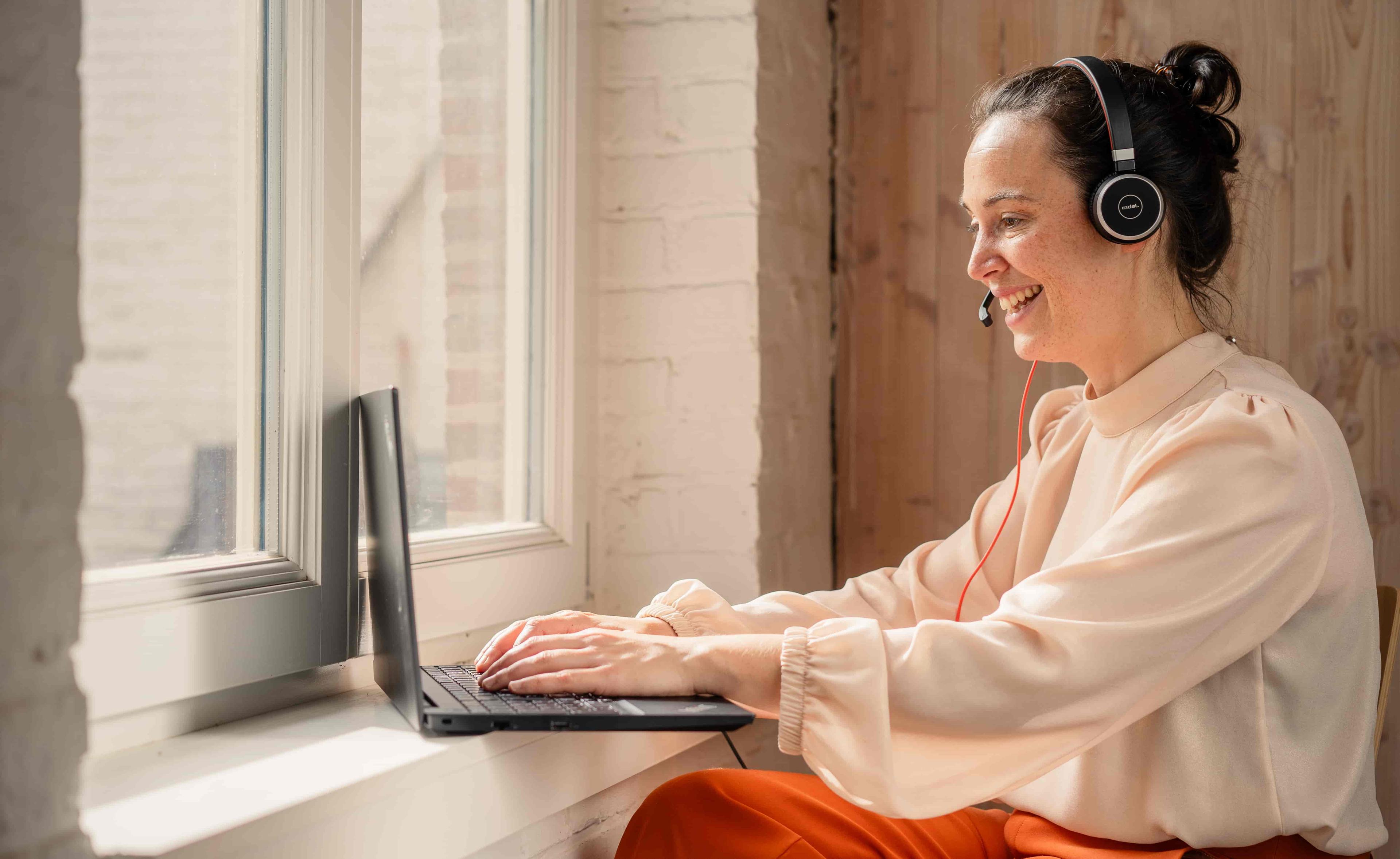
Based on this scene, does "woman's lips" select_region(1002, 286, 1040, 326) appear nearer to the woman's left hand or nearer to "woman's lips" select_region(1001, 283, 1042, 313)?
"woman's lips" select_region(1001, 283, 1042, 313)

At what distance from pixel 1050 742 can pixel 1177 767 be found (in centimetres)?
15

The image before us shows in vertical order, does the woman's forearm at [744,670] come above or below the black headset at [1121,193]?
below

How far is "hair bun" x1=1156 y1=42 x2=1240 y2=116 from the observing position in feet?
3.57

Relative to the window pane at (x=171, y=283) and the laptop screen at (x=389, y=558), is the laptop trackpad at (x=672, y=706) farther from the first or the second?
the window pane at (x=171, y=283)

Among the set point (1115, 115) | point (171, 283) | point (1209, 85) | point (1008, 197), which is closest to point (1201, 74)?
point (1209, 85)

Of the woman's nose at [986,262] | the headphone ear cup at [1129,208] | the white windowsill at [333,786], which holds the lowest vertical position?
the white windowsill at [333,786]

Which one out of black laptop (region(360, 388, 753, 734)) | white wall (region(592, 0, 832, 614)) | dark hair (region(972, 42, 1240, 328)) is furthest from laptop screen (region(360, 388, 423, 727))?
dark hair (region(972, 42, 1240, 328))

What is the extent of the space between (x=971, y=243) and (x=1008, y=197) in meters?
0.61

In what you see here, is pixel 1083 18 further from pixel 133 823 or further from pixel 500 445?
pixel 133 823

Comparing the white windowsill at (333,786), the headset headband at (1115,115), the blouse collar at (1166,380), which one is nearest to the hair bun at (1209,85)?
the headset headband at (1115,115)

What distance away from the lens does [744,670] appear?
33.2 inches

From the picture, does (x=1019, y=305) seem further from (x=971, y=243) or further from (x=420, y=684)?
(x=420, y=684)

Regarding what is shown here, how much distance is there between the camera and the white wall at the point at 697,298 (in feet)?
4.83

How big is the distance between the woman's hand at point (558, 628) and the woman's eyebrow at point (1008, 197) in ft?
1.85
